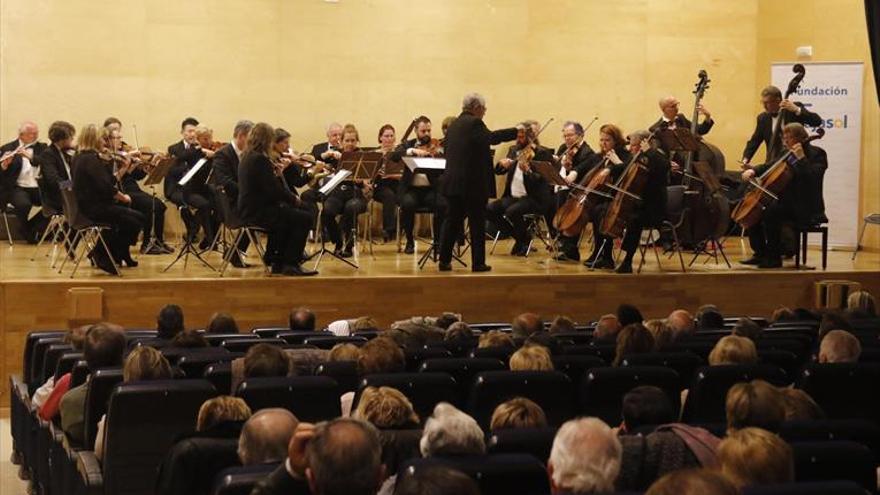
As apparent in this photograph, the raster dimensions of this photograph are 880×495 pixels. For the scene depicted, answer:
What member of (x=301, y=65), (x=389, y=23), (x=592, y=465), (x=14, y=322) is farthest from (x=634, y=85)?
(x=592, y=465)

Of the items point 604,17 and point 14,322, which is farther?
point 604,17

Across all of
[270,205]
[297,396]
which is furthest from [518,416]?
[270,205]

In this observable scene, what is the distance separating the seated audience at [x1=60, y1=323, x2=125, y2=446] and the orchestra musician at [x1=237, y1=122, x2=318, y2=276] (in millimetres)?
4270

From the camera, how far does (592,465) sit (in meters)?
3.60

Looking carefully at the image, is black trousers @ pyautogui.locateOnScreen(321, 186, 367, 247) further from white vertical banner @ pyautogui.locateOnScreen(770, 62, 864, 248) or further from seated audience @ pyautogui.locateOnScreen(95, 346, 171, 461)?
seated audience @ pyautogui.locateOnScreen(95, 346, 171, 461)

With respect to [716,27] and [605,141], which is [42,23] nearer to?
[605,141]

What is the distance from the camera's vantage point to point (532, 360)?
5641mm

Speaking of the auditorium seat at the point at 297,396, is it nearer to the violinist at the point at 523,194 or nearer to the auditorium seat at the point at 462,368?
the auditorium seat at the point at 462,368

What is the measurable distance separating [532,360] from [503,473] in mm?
2054

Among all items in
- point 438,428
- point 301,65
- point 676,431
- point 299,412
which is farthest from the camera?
point 301,65

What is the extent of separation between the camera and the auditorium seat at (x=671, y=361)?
6.07 metres

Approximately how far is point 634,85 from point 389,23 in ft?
10.9

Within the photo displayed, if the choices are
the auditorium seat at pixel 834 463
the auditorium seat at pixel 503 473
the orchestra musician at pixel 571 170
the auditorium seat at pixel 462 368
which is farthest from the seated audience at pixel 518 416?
the orchestra musician at pixel 571 170

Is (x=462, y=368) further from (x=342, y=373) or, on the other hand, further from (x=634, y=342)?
(x=634, y=342)
